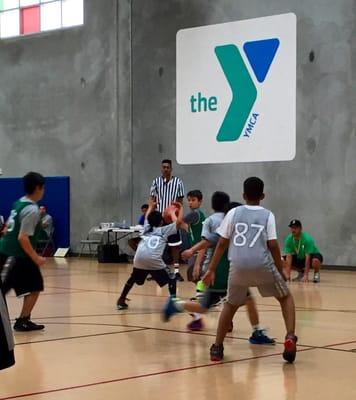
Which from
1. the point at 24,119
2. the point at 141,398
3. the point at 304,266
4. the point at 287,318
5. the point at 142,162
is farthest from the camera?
→ the point at 24,119

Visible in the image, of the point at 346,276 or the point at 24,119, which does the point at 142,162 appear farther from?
the point at 346,276

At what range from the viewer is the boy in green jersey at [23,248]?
825cm

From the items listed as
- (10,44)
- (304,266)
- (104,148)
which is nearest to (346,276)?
(304,266)

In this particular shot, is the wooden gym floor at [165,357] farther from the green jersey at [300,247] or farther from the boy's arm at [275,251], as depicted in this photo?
the green jersey at [300,247]

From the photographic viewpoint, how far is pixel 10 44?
984 inches

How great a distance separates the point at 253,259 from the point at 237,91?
1323 centimetres

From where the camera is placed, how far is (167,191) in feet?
51.7

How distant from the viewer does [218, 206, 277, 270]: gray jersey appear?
260 inches

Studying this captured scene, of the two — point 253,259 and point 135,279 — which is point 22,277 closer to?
point 135,279

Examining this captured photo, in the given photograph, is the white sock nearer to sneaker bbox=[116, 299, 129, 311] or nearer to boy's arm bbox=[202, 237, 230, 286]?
boy's arm bbox=[202, 237, 230, 286]

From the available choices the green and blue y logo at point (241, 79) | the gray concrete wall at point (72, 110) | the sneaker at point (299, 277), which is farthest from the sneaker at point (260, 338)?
the gray concrete wall at point (72, 110)

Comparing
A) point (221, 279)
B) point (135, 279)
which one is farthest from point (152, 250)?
point (221, 279)

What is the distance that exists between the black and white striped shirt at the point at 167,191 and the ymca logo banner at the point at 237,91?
3.87 meters

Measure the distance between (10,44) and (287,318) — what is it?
65.4 feet
